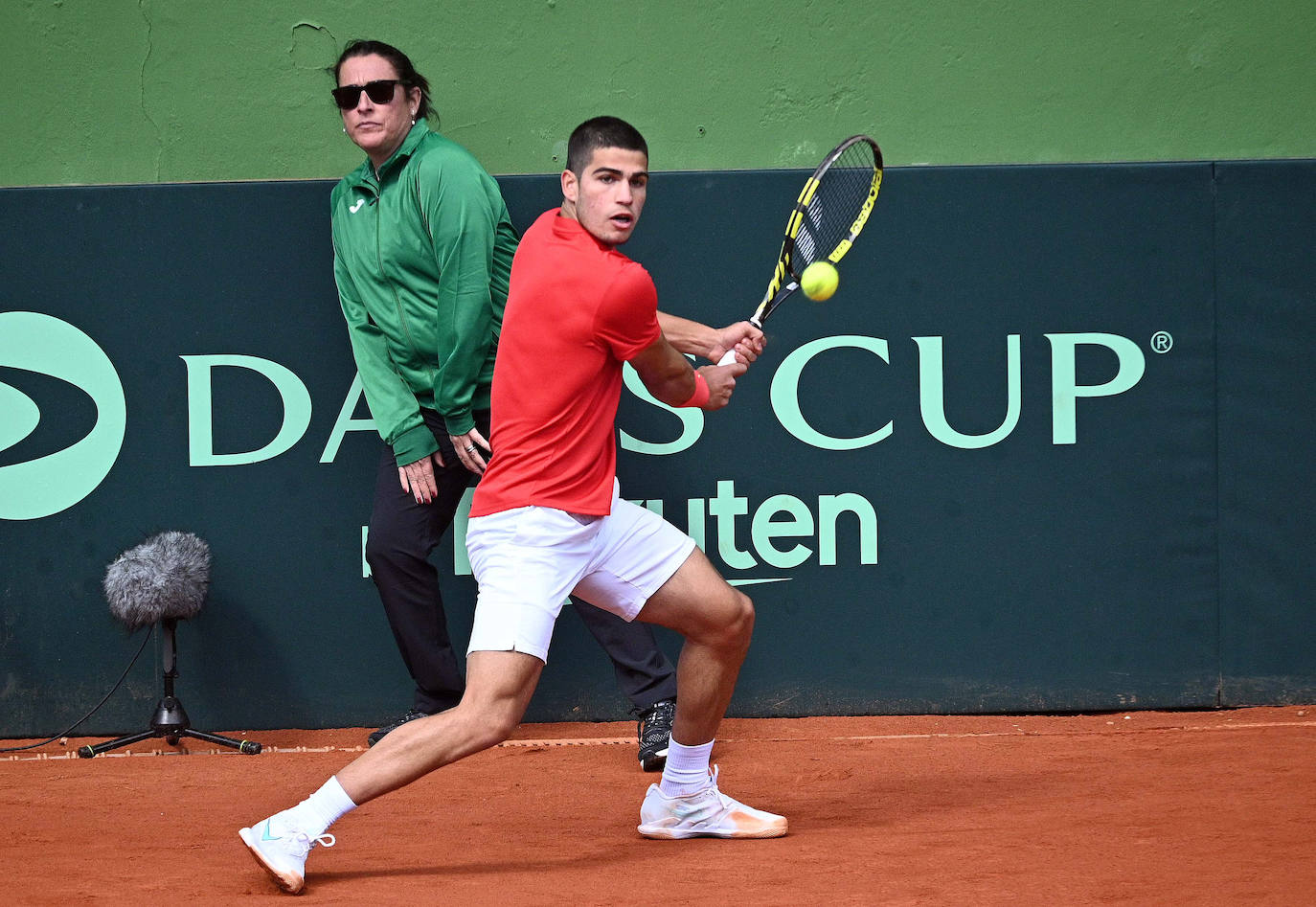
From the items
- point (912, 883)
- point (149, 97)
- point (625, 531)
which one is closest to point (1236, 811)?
point (912, 883)

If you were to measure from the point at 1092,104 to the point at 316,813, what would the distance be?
391 centimetres

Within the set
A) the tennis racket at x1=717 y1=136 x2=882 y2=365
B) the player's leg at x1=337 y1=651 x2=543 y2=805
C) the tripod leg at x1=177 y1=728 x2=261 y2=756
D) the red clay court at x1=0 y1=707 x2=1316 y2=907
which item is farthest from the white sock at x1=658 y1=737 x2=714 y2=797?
the tripod leg at x1=177 y1=728 x2=261 y2=756

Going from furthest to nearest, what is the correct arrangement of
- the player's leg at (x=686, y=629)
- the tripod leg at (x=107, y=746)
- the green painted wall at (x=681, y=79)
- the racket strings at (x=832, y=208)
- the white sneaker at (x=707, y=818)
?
the green painted wall at (x=681, y=79) → the tripod leg at (x=107, y=746) → the racket strings at (x=832, y=208) → the white sneaker at (x=707, y=818) → the player's leg at (x=686, y=629)

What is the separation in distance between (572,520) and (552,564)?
121 millimetres

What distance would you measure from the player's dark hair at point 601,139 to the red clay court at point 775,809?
5.92ft

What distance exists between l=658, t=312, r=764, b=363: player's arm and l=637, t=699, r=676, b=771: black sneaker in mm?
1287

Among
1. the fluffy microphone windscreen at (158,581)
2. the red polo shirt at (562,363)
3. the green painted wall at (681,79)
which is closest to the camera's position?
the red polo shirt at (562,363)

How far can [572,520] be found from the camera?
11.5ft

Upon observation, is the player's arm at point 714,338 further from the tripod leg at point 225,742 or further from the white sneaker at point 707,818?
the tripod leg at point 225,742

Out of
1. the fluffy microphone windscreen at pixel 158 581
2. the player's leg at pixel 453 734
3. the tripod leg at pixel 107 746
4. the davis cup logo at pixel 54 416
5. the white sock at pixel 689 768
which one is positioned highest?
the davis cup logo at pixel 54 416

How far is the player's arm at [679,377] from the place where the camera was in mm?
3482

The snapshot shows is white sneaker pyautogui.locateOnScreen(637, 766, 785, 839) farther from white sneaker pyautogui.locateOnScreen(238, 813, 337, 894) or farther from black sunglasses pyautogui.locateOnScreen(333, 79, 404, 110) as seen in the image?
black sunglasses pyautogui.locateOnScreen(333, 79, 404, 110)

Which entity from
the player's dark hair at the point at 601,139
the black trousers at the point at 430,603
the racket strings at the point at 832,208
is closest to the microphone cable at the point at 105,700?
the black trousers at the point at 430,603

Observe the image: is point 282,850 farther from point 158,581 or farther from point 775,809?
point 158,581
